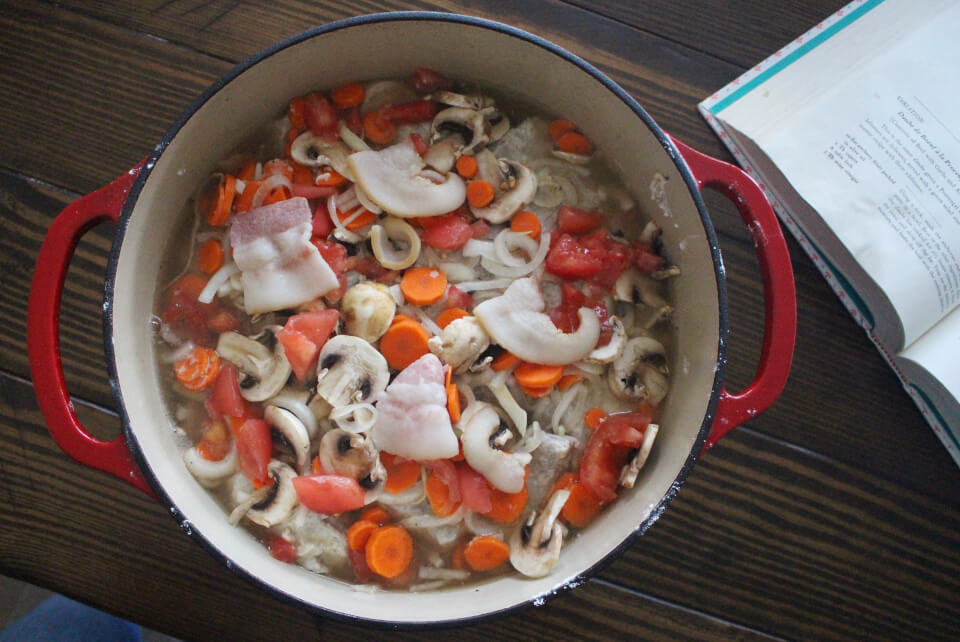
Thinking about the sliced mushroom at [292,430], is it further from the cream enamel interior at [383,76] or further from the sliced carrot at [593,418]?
the sliced carrot at [593,418]

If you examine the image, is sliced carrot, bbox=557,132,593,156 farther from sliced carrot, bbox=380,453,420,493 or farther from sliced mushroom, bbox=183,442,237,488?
sliced mushroom, bbox=183,442,237,488

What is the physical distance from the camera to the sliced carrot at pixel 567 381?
134cm

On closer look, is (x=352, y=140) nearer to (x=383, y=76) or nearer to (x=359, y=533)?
(x=383, y=76)

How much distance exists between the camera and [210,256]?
4.45 feet

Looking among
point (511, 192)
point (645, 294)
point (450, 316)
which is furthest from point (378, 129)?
point (645, 294)

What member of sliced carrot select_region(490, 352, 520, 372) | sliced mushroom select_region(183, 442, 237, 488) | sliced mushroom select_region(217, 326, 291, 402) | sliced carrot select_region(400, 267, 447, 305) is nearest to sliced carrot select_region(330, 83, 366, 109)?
sliced carrot select_region(400, 267, 447, 305)

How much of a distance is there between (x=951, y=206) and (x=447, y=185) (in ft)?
3.32

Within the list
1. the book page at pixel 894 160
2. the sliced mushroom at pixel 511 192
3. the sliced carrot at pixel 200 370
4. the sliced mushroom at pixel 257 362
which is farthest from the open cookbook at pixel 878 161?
the sliced carrot at pixel 200 370

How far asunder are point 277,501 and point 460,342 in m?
0.42

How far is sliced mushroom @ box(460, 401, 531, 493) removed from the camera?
126 cm

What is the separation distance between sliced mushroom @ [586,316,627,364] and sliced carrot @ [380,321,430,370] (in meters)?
0.30

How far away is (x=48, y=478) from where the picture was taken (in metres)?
1.43

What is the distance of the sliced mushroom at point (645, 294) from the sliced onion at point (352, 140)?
0.55 meters

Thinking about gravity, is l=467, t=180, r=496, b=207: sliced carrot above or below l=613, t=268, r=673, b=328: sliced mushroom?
above
